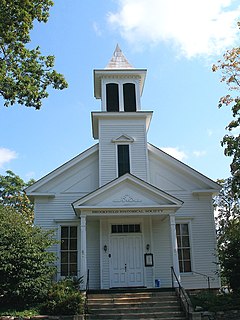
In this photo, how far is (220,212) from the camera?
97.7ft

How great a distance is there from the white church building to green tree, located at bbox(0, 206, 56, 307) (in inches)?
69.5

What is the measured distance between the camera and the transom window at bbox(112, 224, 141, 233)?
17.0 m

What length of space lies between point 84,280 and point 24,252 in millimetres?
2642

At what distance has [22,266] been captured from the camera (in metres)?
13.2

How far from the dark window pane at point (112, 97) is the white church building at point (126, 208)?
0.05m

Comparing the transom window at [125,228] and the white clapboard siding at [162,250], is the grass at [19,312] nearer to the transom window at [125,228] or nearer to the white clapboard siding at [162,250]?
the transom window at [125,228]

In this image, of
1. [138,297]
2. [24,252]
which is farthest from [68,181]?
Result: [138,297]

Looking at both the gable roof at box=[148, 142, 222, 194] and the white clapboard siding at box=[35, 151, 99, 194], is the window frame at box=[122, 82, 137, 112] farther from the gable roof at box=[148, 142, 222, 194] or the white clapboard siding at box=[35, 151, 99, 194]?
the white clapboard siding at box=[35, 151, 99, 194]

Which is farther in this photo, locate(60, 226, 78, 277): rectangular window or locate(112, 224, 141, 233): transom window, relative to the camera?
locate(112, 224, 141, 233): transom window

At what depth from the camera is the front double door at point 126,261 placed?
53.1ft

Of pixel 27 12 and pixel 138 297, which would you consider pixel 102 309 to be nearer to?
pixel 138 297

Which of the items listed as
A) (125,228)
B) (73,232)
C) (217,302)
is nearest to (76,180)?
(73,232)

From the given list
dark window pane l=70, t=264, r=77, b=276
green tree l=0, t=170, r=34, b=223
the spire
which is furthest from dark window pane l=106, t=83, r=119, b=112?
green tree l=0, t=170, r=34, b=223

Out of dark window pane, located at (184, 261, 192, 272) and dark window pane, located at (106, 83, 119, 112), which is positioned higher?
dark window pane, located at (106, 83, 119, 112)
